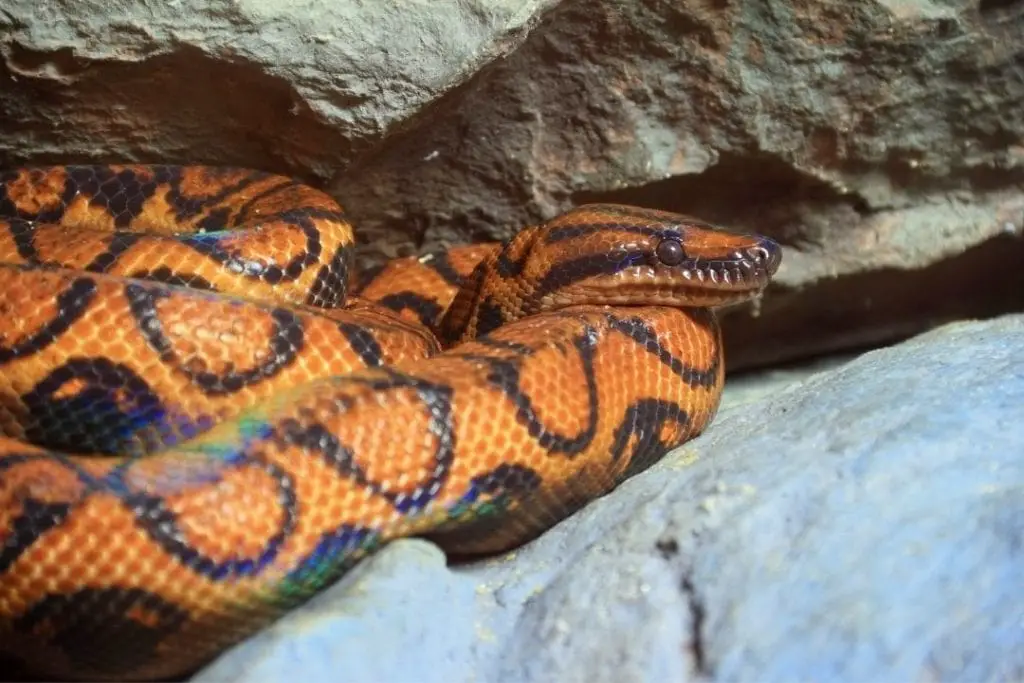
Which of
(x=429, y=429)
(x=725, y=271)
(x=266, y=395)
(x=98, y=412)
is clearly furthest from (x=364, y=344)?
(x=725, y=271)

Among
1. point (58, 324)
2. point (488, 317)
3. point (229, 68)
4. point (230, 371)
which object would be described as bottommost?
point (488, 317)

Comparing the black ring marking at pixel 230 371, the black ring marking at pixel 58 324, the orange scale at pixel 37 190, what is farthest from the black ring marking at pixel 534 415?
the orange scale at pixel 37 190

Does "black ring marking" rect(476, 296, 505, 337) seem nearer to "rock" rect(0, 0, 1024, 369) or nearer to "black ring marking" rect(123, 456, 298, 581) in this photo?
"rock" rect(0, 0, 1024, 369)

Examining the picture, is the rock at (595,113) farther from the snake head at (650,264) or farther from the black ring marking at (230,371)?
the black ring marking at (230,371)

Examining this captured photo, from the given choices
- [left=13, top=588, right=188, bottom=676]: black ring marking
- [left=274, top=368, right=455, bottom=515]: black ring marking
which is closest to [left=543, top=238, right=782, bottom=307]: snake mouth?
[left=274, top=368, right=455, bottom=515]: black ring marking

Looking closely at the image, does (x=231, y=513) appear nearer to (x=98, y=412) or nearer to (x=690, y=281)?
(x=98, y=412)
